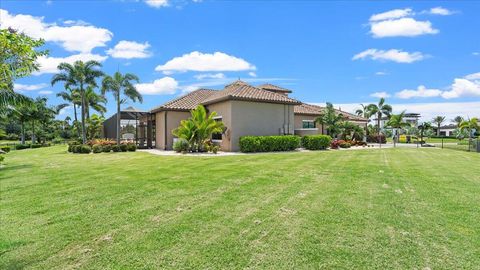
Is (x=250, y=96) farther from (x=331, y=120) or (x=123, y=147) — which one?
(x=331, y=120)

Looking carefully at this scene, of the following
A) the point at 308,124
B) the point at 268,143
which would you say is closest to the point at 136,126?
the point at 268,143

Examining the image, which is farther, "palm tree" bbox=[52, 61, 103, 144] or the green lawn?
"palm tree" bbox=[52, 61, 103, 144]

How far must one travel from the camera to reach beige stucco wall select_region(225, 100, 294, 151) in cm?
2308

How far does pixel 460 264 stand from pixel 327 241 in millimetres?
1687

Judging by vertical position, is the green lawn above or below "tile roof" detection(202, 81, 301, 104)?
below

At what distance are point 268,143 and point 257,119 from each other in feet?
7.87

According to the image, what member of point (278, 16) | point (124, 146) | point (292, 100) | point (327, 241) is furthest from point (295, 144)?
point (327, 241)

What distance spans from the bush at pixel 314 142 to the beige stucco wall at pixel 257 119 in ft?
4.65

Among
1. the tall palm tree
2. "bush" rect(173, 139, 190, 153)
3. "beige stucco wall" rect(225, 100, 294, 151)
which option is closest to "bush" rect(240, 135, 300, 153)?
"beige stucco wall" rect(225, 100, 294, 151)

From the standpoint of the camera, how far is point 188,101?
2884cm

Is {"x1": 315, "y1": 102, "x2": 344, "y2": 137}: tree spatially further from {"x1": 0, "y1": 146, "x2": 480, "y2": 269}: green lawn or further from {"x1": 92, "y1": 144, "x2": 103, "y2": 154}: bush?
{"x1": 0, "y1": 146, "x2": 480, "y2": 269}: green lawn

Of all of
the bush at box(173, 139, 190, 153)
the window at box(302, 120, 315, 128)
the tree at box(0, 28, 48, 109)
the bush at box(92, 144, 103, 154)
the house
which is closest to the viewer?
the tree at box(0, 28, 48, 109)

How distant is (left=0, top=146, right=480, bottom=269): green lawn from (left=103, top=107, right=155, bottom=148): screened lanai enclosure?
2099 centimetres

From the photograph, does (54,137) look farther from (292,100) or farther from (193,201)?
(193,201)
